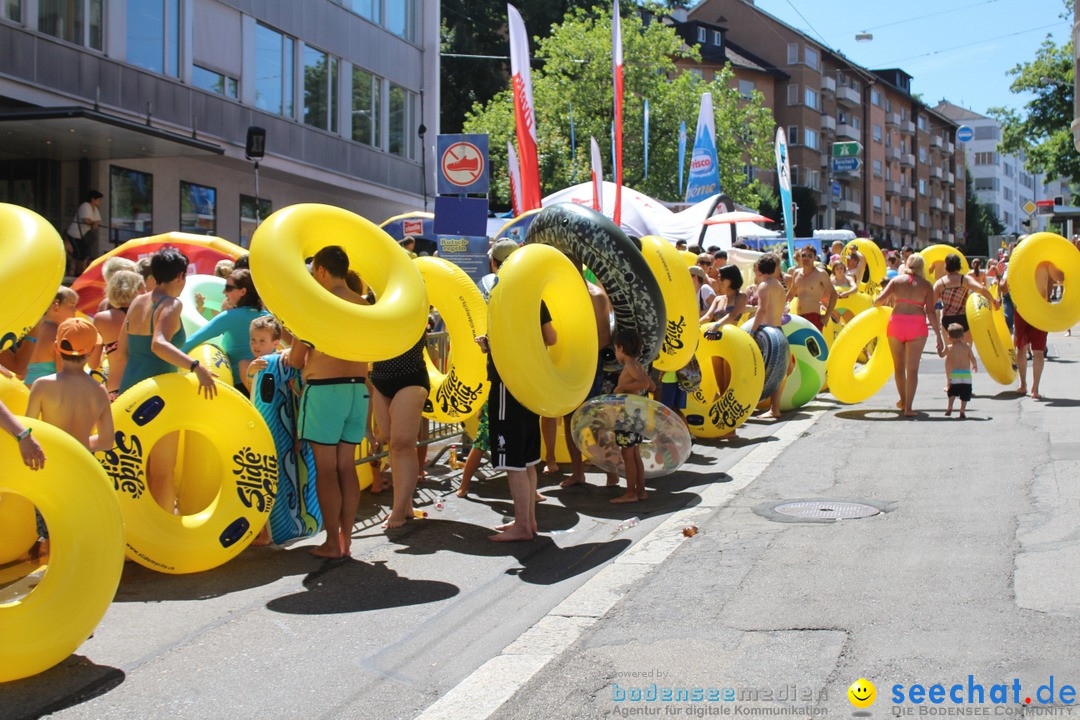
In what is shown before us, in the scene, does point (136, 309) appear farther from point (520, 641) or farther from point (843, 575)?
point (843, 575)

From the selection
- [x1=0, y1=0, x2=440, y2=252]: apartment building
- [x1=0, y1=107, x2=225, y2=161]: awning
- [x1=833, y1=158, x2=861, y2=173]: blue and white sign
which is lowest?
[x1=0, y1=107, x2=225, y2=161]: awning

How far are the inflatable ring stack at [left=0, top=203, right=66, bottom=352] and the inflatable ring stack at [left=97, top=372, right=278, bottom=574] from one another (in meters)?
0.88

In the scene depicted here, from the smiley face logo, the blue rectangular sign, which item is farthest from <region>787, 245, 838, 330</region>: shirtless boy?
the smiley face logo

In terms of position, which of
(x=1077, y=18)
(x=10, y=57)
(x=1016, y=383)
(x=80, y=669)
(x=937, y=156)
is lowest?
(x=80, y=669)

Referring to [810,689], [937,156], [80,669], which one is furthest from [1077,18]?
[937,156]

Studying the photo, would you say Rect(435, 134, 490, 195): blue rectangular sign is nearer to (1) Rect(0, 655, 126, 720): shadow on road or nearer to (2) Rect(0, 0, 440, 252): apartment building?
(2) Rect(0, 0, 440, 252): apartment building

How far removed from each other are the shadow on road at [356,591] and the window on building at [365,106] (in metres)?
22.4

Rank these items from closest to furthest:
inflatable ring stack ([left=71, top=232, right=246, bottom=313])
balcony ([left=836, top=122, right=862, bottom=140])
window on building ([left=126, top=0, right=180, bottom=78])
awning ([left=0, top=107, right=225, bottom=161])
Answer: inflatable ring stack ([left=71, top=232, right=246, bottom=313]) → awning ([left=0, top=107, right=225, bottom=161]) → window on building ([left=126, top=0, right=180, bottom=78]) → balcony ([left=836, top=122, right=862, bottom=140])

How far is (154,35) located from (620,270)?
15.2 meters

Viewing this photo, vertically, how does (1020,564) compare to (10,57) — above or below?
below

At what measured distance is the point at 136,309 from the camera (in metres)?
6.26

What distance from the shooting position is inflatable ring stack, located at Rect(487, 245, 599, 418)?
21.2 feet

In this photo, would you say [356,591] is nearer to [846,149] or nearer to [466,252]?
[466,252]

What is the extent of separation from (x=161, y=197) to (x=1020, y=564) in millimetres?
18382
